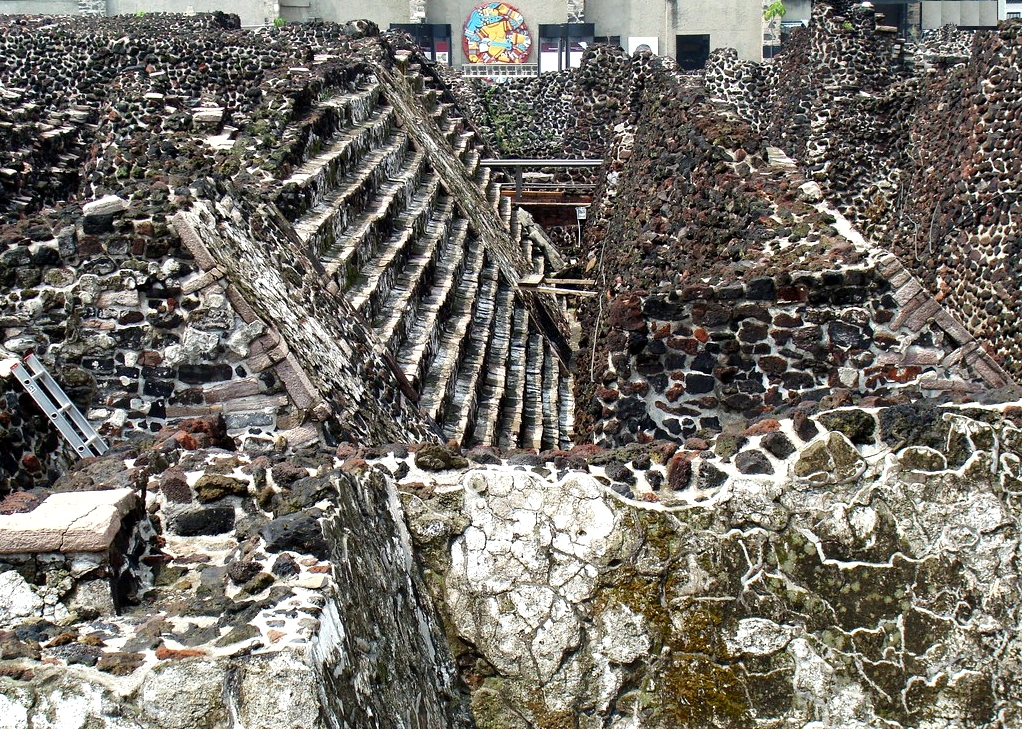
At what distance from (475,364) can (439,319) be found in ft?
1.73

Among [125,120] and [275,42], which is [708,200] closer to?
[125,120]

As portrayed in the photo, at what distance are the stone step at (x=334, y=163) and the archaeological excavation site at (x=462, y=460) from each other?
0.05m

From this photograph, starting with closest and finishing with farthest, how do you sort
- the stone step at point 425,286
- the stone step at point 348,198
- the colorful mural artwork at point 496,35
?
the stone step at point 348,198, the stone step at point 425,286, the colorful mural artwork at point 496,35

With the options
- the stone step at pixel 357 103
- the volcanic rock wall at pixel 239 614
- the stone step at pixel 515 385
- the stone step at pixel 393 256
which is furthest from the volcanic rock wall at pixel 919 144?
the volcanic rock wall at pixel 239 614

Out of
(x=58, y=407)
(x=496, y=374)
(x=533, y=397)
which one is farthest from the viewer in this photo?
(x=533, y=397)

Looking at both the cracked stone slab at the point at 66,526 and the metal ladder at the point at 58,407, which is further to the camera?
the metal ladder at the point at 58,407

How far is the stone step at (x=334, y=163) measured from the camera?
8.65 m

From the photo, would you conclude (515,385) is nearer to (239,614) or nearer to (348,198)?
(348,198)

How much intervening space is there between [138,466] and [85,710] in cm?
169

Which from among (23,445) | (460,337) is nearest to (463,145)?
(460,337)

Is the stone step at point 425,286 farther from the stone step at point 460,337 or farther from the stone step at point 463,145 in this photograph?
the stone step at point 463,145

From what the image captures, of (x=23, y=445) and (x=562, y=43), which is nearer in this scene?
(x=23, y=445)

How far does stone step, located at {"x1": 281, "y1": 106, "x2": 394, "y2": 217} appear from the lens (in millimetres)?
8648

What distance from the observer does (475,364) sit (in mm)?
9898
